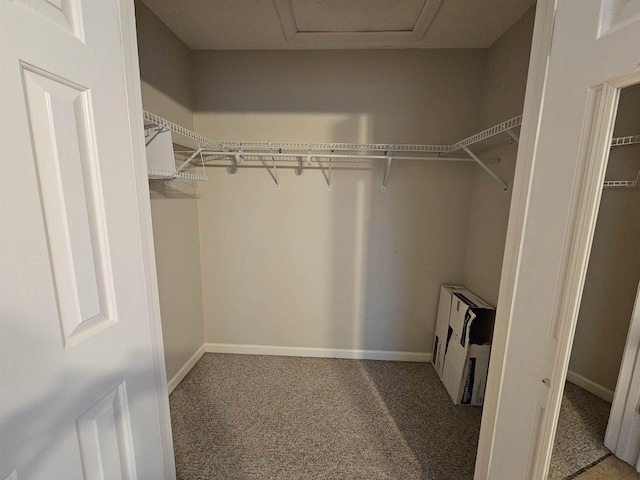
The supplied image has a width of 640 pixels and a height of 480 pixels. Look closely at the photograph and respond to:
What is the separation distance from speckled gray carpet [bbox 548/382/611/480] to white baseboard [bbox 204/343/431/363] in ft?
5.23

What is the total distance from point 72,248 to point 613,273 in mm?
1302

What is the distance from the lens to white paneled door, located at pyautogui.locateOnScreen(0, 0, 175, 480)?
484 millimetres

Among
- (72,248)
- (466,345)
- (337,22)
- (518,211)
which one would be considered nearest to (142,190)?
(72,248)

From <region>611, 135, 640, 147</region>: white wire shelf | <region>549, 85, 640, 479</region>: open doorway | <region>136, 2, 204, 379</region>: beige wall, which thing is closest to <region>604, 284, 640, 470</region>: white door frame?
<region>549, 85, 640, 479</region>: open doorway

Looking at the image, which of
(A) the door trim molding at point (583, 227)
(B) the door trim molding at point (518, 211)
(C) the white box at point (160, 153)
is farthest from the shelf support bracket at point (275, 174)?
(A) the door trim molding at point (583, 227)

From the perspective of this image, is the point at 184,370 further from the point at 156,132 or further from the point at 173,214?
the point at 156,132

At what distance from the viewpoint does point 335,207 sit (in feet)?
7.34

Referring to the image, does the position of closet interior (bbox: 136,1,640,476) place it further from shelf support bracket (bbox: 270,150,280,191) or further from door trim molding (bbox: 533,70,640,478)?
door trim molding (bbox: 533,70,640,478)

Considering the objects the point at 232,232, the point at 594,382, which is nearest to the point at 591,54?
the point at 594,382

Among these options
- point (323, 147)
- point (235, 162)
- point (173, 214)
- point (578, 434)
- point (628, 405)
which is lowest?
point (578, 434)

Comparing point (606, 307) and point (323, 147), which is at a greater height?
point (323, 147)

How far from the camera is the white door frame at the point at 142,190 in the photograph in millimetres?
751

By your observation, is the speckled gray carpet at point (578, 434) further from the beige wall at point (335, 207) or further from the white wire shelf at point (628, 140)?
the beige wall at point (335, 207)

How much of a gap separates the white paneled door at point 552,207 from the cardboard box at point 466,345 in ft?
3.03
